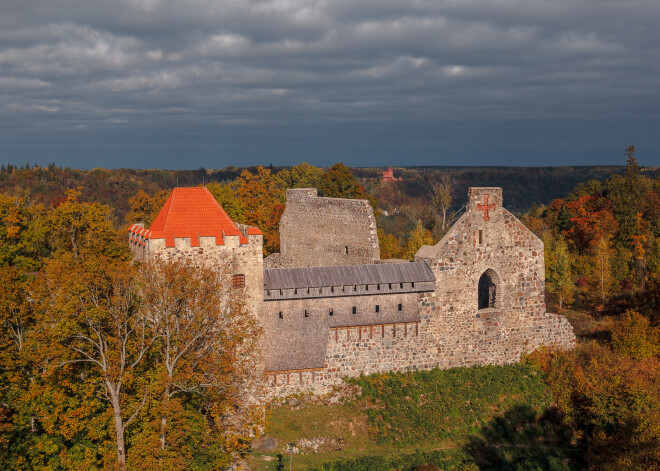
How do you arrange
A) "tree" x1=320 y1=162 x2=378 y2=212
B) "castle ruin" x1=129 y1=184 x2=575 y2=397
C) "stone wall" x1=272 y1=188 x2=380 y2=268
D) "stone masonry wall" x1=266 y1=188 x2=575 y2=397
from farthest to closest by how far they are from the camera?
1. "tree" x1=320 y1=162 x2=378 y2=212
2. "stone wall" x1=272 y1=188 x2=380 y2=268
3. "stone masonry wall" x1=266 y1=188 x2=575 y2=397
4. "castle ruin" x1=129 y1=184 x2=575 y2=397

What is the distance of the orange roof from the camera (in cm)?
2597

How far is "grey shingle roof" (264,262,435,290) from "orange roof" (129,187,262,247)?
6.52 ft

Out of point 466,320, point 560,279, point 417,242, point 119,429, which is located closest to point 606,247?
point 560,279

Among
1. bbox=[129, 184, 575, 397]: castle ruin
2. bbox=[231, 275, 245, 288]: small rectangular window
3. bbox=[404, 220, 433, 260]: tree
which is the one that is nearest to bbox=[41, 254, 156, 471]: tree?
bbox=[129, 184, 575, 397]: castle ruin

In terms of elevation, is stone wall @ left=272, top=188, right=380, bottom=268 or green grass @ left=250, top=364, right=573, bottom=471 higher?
stone wall @ left=272, top=188, right=380, bottom=268

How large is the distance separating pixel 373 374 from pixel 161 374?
9607 mm

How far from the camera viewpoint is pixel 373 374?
27766 millimetres

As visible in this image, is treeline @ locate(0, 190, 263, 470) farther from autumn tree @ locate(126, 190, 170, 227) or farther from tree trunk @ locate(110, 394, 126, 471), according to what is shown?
autumn tree @ locate(126, 190, 170, 227)

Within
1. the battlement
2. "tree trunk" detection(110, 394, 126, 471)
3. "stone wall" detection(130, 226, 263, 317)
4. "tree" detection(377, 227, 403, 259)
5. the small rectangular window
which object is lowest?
"tree trunk" detection(110, 394, 126, 471)

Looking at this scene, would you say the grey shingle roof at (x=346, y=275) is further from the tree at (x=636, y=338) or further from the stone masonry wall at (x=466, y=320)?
the tree at (x=636, y=338)

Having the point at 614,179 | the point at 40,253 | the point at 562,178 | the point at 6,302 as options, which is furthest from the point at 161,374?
the point at 562,178

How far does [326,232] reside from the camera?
3500 cm

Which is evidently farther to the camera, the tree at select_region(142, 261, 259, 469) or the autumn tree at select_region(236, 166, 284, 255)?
the autumn tree at select_region(236, 166, 284, 255)

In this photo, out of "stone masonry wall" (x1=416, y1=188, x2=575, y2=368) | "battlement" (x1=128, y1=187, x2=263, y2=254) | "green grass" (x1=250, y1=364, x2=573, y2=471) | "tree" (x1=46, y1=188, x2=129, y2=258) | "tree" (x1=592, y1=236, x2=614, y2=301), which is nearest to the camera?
"green grass" (x1=250, y1=364, x2=573, y2=471)
